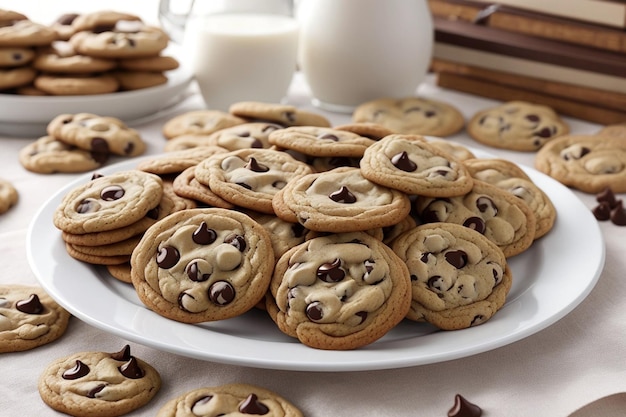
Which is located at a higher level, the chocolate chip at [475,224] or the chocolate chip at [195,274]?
the chocolate chip at [195,274]

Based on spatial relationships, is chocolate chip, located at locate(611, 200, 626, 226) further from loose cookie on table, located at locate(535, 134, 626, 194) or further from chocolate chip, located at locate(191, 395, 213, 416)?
chocolate chip, located at locate(191, 395, 213, 416)

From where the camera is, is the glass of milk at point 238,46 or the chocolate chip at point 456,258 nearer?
the chocolate chip at point 456,258

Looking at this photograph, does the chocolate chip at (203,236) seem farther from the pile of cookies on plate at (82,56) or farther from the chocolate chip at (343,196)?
the pile of cookies on plate at (82,56)

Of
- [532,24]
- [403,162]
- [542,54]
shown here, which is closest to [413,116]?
[542,54]

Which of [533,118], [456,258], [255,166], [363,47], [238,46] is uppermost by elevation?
[255,166]

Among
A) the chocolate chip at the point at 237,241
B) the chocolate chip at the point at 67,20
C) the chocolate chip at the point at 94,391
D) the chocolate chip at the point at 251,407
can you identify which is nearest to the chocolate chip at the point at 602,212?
the chocolate chip at the point at 237,241

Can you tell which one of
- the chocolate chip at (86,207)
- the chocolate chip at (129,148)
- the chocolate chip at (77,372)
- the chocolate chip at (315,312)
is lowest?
the chocolate chip at (129,148)

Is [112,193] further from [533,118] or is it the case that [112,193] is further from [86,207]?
[533,118]

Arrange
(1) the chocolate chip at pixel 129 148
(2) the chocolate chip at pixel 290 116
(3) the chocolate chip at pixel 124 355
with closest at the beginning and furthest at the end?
1. (3) the chocolate chip at pixel 124 355
2. (2) the chocolate chip at pixel 290 116
3. (1) the chocolate chip at pixel 129 148
